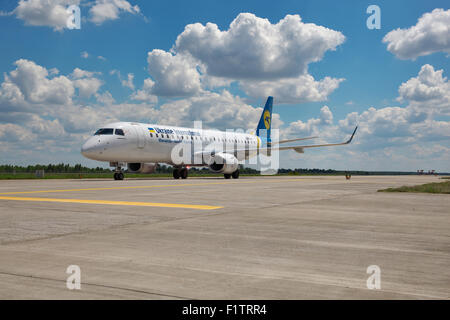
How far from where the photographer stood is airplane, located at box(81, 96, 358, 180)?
28.5 m

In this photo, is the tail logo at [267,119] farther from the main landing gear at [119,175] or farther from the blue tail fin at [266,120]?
the main landing gear at [119,175]

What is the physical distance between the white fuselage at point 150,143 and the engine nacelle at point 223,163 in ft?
3.47

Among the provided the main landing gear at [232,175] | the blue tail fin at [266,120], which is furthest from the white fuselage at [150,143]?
the blue tail fin at [266,120]

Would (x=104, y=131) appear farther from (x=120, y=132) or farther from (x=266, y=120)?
(x=266, y=120)

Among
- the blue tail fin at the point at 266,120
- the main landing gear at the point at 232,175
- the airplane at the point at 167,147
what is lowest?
the main landing gear at the point at 232,175

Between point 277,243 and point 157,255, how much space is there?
1.85 meters

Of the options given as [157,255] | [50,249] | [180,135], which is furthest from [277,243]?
[180,135]

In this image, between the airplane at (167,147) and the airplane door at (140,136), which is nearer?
the airplane at (167,147)

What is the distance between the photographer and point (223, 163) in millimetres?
34281

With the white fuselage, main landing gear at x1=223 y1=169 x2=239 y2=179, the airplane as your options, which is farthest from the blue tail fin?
main landing gear at x1=223 y1=169 x2=239 y2=179

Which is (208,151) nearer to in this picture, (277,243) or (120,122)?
(120,122)

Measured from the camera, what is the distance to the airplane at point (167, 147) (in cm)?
2855

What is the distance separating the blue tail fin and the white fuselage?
6154 mm

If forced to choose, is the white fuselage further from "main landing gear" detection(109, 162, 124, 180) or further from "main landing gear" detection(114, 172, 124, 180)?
"main landing gear" detection(114, 172, 124, 180)
